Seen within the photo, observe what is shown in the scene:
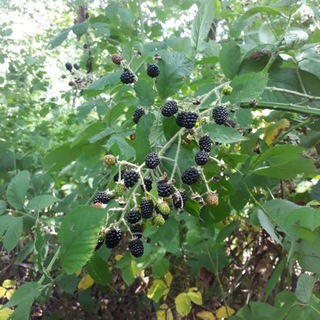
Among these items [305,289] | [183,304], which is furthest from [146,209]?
[183,304]

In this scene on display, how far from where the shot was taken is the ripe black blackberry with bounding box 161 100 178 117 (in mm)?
767

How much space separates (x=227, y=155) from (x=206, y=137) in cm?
21

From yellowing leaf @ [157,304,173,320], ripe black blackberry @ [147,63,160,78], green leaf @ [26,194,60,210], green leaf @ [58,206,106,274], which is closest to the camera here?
green leaf @ [58,206,106,274]

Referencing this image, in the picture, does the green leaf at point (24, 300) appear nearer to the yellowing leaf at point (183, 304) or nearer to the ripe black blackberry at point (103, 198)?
the ripe black blackberry at point (103, 198)

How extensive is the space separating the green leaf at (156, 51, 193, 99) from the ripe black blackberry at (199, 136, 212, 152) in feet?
0.50

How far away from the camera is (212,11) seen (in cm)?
102

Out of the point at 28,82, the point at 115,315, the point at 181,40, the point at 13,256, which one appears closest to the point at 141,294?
the point at 115,315

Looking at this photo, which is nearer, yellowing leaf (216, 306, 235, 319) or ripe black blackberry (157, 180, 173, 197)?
ripe black blackberry (157, 180, 173, 197)

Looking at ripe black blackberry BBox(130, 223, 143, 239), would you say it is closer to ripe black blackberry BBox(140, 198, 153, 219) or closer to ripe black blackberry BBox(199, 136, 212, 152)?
ripe black blackberry BBox(140, 198, 153, 219)

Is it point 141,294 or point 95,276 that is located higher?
point 95,276

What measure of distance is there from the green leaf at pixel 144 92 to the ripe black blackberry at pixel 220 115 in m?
0.14

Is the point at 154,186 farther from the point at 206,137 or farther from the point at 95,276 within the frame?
the point at 95,276

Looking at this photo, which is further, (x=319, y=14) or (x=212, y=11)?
(x=319, y=14)

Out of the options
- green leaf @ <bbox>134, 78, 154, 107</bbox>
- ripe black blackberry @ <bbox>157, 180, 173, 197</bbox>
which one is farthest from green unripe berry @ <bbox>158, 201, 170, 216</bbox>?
green leaf @ <bbox>134, 78, 154, 107</bbox>
